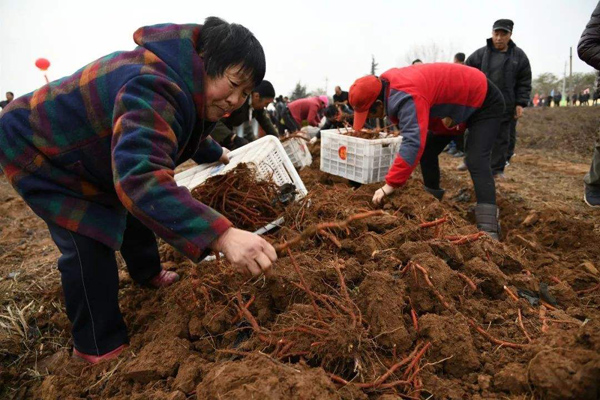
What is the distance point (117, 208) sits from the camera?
69.8 inches

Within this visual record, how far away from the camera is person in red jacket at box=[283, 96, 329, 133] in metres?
10.6

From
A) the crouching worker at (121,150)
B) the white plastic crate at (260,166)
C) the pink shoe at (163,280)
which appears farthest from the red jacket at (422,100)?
the pink shoe at (163,280)

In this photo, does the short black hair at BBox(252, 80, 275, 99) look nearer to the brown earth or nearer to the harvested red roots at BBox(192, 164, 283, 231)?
the harvested red roots at BBox(192, 164, 283, 231)

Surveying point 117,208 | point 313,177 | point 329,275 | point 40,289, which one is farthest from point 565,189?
point 40,289

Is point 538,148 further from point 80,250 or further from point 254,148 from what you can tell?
point 80,250

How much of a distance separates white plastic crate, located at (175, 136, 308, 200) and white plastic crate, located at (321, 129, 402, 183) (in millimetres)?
838

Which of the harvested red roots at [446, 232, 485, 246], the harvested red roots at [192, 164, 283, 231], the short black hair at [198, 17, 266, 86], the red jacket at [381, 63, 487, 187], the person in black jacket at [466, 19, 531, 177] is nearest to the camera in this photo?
the short black hair at [198, 17, 266, 86]

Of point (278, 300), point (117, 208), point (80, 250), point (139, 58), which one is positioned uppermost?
point (139, 58)

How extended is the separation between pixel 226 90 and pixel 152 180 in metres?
0.51

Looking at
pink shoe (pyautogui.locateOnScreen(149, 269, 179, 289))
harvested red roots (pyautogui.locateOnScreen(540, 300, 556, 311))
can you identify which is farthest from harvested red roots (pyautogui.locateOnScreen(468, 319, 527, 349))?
pink shoe (pyautogui.locateOnScreen(149, 269, 179, 289))

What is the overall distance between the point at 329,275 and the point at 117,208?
3.52 feet

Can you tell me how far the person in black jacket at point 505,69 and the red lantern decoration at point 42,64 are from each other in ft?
34.0

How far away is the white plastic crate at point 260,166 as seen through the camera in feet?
9.08

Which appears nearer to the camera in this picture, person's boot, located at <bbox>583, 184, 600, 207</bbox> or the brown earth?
the brown earth
